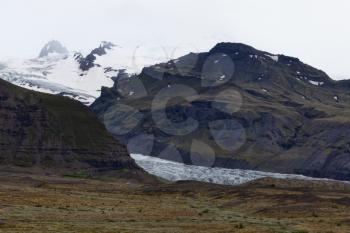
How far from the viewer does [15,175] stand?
17425cm

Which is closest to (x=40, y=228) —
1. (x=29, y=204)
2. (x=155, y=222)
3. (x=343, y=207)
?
(x=155, y=222)

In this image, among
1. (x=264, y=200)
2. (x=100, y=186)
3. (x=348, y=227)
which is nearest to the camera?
(x=348, y=227)

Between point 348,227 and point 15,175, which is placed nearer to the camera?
point 348,227

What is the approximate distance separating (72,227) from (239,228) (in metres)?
15.9

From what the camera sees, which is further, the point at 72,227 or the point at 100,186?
the point at 100,186

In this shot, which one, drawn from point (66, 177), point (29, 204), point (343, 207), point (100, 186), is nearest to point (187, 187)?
point (100, 186)

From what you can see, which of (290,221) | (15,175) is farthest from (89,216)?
(15,175)

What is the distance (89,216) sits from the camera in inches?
2945

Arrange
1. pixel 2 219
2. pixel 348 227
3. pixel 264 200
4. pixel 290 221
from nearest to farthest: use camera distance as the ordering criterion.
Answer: pixel 2 219
pixel 348 227
pixel 290 221
pixel 264 200

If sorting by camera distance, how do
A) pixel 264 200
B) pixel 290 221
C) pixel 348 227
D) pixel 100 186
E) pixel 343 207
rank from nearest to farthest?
pixel 348 227, pixel 290 221, pixel 343 207, pixel 264 200, pixel 100 186

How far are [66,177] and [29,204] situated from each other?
10224cm

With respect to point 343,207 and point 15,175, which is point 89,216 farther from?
point 15,175

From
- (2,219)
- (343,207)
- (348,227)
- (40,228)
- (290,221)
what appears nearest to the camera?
(40,228)

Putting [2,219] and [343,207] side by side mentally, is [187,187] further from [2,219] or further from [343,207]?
[2,219]
